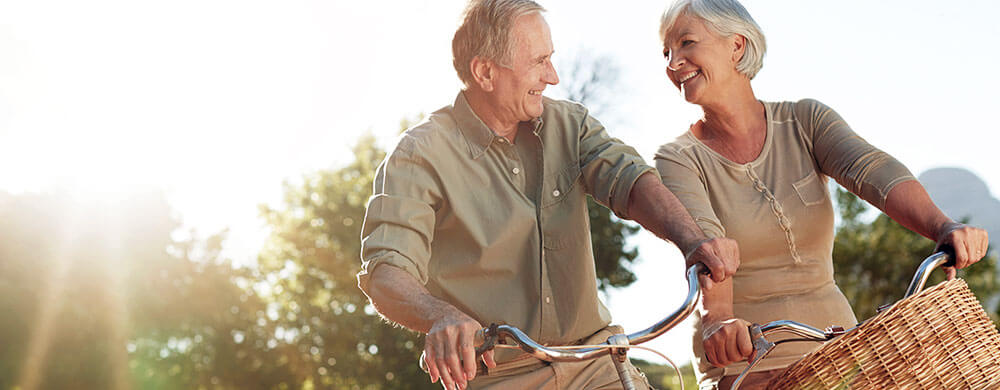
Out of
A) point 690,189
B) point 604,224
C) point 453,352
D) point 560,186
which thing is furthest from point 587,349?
point 604,224

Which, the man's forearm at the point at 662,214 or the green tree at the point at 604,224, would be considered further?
the green tree at the point at 604,224

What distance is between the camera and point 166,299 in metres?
31.4

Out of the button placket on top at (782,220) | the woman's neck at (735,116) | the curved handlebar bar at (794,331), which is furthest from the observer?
the woman's neck at (735,116)

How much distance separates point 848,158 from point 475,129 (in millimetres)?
1251

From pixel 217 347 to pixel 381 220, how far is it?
30128 millimetres

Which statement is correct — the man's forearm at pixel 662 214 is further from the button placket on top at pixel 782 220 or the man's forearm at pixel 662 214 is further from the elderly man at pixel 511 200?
the button placket on top at pixel 782 220

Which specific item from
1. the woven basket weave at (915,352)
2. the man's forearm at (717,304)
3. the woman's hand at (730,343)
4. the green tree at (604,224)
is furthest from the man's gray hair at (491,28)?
the green tree at (604,224)

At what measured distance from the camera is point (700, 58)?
3.36 metres

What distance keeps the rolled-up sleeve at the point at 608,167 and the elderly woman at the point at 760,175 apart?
249mm

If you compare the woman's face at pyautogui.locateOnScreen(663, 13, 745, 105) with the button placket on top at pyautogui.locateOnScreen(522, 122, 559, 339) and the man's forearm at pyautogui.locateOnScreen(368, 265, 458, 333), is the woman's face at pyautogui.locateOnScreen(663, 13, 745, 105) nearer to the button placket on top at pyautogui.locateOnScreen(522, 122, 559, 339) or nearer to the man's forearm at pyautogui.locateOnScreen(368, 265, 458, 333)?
the button placket on top at pyautogui.locateOnScreen(522, 122, 559, 339)

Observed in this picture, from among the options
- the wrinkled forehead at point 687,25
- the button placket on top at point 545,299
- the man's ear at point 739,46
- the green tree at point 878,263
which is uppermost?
the wrinkled forehead at point 687,25

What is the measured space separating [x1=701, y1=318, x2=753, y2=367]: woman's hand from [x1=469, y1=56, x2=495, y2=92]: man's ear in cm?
108

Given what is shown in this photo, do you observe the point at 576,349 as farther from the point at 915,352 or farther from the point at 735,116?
the point at 735,116

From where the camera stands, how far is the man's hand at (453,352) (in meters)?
2.15
